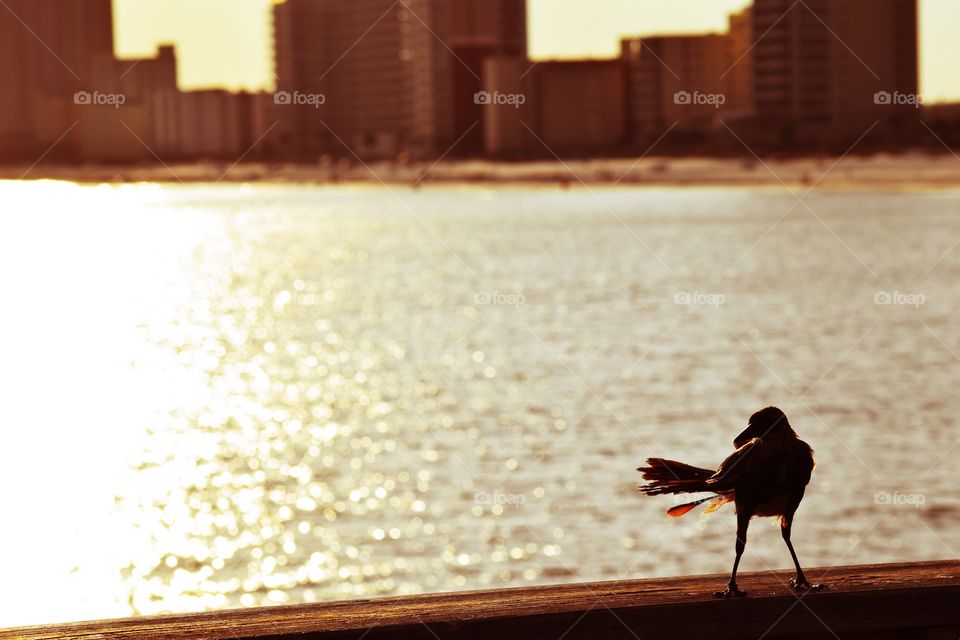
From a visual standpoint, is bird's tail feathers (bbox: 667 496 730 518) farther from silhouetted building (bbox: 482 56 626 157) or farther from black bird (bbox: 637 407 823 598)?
silhouetted building (bbox: 482 56 626 157)

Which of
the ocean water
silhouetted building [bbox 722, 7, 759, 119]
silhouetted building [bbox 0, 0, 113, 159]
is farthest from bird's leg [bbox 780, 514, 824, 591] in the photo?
silhouetted building [bbox 722, 7, 759, 119]

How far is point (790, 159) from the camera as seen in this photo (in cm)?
14538

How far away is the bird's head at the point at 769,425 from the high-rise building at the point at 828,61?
149 m

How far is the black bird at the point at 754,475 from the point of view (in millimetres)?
4664

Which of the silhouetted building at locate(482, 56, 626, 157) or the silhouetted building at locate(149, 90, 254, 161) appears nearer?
the silhouetted building at locate(149, 90, 254, 161)

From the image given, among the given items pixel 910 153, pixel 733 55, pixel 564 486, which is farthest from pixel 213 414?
pixel 733 55

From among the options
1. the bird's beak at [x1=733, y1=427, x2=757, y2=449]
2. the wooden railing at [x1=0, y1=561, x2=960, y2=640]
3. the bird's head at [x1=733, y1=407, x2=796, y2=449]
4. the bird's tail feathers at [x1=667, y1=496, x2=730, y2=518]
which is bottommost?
the wooden railing at [x1=0, y1=561, x2=960, y2=640]

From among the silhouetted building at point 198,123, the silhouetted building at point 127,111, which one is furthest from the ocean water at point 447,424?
the silhouetted building at point 198,123

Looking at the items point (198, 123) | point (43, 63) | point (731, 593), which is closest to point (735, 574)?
point (731, 593)

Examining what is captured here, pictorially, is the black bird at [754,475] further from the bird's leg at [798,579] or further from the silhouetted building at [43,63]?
the silhouetted building at [43,63]

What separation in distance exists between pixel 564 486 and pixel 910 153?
10361 centimetres

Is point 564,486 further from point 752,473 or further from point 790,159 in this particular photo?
point 790,159

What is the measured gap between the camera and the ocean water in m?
21.1

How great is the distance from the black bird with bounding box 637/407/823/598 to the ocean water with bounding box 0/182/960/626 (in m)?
14.6
